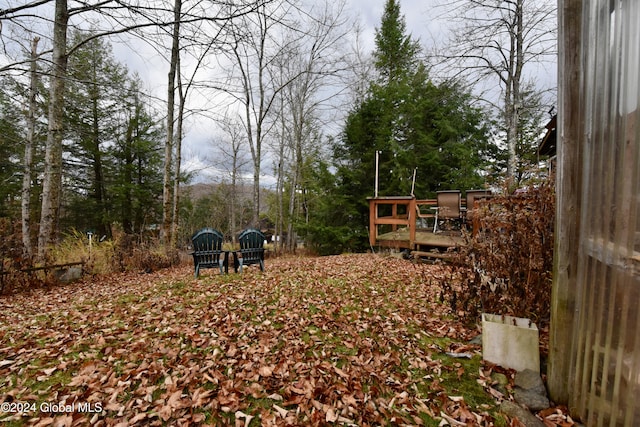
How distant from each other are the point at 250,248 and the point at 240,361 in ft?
10.9

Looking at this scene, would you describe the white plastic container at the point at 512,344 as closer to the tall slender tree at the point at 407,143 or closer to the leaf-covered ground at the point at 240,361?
the leaf-covered ground at the point at 240,361

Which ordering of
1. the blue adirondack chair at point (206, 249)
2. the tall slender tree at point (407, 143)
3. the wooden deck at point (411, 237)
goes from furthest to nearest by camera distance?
the tall slender tree at point (407, 143)
the wooden deck at point (411, 237)
the blue adirondack chair at point (206, 249)

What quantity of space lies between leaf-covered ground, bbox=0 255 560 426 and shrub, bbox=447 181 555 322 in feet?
1.57

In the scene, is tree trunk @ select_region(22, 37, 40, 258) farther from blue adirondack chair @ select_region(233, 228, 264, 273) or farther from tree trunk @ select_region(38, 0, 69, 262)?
blue adirondack chair @ select_region(233, 228, 264, 273)

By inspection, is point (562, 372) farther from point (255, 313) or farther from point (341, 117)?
point (341, 117)

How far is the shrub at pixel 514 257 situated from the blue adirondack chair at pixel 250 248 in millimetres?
4025

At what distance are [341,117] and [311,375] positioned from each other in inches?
477

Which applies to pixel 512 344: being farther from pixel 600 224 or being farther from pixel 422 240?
pixel 422 240

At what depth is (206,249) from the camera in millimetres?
5168

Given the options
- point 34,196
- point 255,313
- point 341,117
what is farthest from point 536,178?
point 34,196

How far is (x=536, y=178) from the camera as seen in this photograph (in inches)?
112

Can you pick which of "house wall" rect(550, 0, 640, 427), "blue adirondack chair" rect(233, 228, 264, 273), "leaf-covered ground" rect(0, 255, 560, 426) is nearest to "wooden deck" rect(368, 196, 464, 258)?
"leaf-covered ground" rect(0, 255, 560, 426)

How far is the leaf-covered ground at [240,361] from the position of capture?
→ 5.69ft

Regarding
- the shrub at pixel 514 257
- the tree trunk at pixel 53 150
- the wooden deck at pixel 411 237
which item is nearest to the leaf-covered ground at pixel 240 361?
the shrub at pixel 514 257
